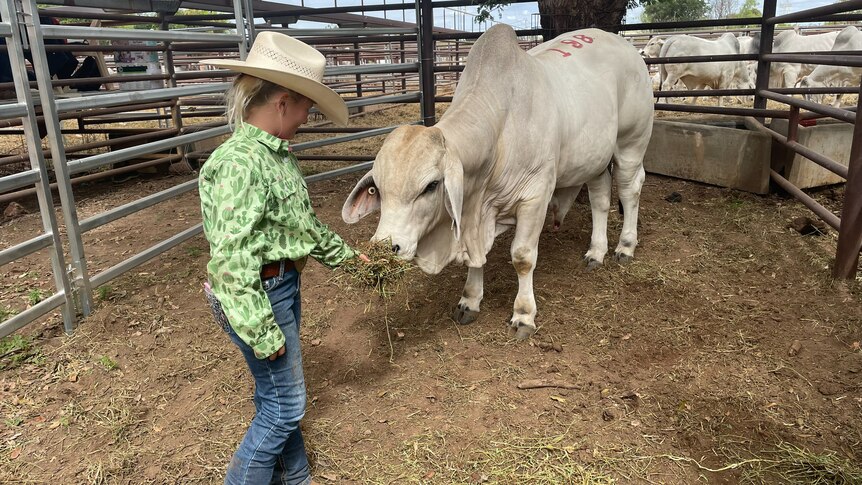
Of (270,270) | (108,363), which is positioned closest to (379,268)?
(270,270)

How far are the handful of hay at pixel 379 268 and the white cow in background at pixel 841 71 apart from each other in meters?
11.2

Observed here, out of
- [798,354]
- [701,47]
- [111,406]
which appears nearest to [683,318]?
[798,354]

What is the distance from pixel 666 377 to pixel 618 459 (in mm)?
742

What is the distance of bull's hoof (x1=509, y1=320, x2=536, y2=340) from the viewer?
144 inches

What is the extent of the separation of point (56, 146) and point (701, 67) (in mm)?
12595

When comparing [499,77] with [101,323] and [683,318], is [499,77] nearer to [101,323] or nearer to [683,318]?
[683,318]

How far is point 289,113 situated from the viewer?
222cm

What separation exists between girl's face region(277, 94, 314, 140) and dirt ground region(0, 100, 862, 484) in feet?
4.54

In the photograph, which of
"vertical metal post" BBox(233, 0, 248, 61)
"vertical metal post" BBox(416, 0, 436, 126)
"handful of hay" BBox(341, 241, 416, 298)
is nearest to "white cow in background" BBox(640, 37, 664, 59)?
"vertical metal post" BBox(416, 0, 436, 126)

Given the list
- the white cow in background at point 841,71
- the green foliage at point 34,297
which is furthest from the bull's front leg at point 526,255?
the white cow in background at point 841,71

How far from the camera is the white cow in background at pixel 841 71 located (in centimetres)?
1109

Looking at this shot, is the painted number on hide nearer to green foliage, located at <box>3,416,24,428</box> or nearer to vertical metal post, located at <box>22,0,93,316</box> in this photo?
vertical metal post, located at <box>22,0,93,316</box>

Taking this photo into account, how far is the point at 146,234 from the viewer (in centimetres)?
539

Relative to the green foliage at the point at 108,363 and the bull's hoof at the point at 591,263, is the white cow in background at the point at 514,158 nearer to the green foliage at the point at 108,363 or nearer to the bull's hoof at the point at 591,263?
the bull's hoof at the point at 591,263
